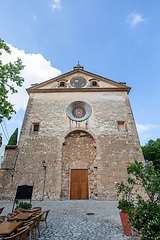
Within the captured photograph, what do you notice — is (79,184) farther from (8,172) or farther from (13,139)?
(13,139)

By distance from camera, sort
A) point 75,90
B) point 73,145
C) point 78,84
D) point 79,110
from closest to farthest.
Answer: point 73,145 < point 79,110 < point 75,90 < point 78,84

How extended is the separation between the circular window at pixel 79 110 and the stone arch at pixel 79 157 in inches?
61.8

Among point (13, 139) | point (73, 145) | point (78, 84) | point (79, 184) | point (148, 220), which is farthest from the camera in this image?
point (13, 139)

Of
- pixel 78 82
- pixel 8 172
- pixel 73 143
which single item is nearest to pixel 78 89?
pixel 78 82

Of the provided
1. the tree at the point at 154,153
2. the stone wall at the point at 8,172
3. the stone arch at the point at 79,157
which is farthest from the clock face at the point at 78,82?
the tree at the point at 154,153

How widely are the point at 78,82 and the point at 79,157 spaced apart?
8.25m

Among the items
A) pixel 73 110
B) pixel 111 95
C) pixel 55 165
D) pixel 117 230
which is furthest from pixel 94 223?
pixel 111 95

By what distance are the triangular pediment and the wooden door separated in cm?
822

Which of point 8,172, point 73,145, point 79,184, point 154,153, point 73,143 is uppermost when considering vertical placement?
point 154,153

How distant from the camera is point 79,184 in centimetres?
1134

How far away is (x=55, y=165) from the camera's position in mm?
Result: 10945

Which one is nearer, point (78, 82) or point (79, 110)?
point (79, 110)

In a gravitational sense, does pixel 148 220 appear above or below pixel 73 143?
below

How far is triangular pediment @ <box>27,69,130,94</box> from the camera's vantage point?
1452 cm
